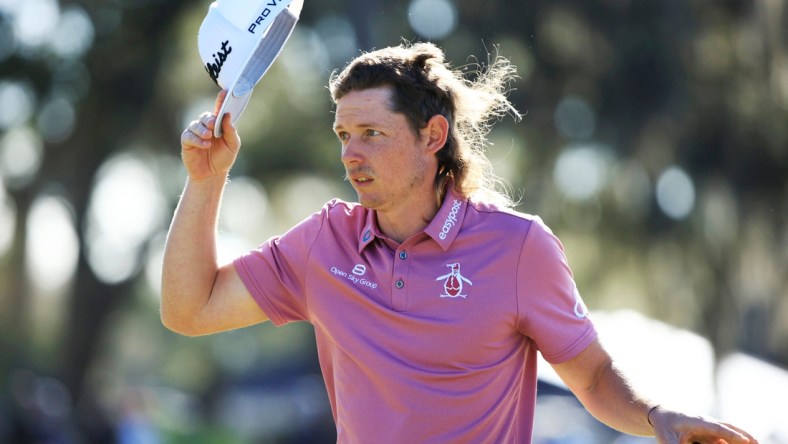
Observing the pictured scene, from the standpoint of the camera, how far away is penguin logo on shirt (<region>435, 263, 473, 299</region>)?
3793 mm

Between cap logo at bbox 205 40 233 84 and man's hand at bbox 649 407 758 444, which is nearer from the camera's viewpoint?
man's hand at bbox 649 407 758 444

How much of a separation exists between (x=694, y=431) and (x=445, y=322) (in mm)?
830

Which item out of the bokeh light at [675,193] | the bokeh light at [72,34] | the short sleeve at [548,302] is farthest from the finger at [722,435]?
the bokeh light at [72,34]

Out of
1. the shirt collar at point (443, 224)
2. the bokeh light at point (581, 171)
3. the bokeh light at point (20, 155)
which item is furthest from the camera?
the bokeh light at point (20, 155)

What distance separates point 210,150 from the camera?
410 cm

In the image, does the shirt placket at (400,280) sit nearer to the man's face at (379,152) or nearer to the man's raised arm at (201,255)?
the man's face at (379,152)

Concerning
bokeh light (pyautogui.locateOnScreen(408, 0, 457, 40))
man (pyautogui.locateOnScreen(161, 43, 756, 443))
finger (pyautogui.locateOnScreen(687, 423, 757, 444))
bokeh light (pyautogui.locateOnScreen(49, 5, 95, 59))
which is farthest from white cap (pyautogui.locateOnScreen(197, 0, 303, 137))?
bokeh light (pyautogui.locateOnScreen(49, 5, 95, 59))

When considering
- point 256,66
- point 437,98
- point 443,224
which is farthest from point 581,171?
point 443,224

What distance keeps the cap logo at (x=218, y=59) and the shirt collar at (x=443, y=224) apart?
71cm

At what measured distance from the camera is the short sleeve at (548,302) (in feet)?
12.5

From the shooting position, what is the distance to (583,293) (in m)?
21.7

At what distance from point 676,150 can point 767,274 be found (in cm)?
306

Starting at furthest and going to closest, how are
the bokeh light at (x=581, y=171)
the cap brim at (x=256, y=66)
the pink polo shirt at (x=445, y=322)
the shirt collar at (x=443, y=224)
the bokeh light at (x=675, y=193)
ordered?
the bokeh light at (x=581, y=171)
the bokeh light at (x=675, y=193)
the cap brim at (x=256, y=66)
the shirt collar at (x=443, y=224)
the pink polo shirt at (x=445, y=322)

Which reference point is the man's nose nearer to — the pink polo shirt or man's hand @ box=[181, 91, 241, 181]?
the pink polo shirt
